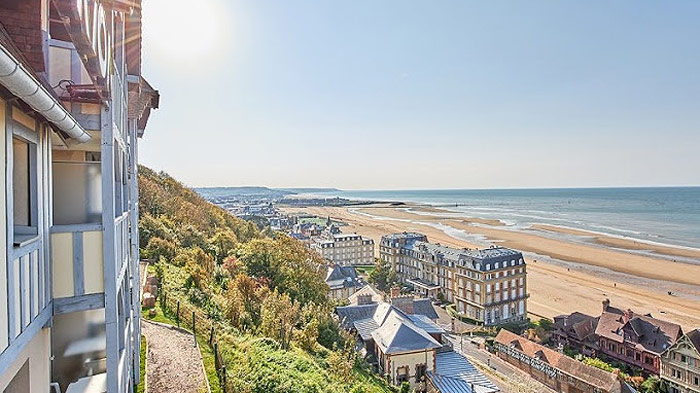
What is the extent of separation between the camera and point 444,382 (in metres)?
19.4

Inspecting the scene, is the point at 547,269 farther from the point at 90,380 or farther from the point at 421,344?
the point at 90,380

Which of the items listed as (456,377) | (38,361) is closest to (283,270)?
(456,377)

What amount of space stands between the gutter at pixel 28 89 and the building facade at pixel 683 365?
29285 mm

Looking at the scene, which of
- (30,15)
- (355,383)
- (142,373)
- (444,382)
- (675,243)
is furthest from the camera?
(675,243)

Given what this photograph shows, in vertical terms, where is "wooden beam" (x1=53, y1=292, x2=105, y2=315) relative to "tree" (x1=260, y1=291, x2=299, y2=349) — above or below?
above

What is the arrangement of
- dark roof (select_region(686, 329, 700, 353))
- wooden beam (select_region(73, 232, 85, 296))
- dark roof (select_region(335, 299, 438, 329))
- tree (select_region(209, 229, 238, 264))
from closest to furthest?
wooden beam (select_region(73, 232, 85, 296))
dark roof (select_region(686, 329, 700, 353))
dark roof (select_region(335, 299, 438, 329))
tree (select_region(209, 229, 238, 264))

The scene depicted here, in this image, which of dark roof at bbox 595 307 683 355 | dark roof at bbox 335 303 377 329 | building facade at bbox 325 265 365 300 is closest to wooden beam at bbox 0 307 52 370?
dark roof at bbox 335 303 377 329

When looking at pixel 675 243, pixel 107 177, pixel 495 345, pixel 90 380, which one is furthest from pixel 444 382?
pixel 675 243

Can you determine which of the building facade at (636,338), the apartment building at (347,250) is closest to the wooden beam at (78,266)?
the building facade at (636,338)

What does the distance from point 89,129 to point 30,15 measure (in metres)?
1.81

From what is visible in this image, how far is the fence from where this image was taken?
48.7ft

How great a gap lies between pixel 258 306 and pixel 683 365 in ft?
77.3

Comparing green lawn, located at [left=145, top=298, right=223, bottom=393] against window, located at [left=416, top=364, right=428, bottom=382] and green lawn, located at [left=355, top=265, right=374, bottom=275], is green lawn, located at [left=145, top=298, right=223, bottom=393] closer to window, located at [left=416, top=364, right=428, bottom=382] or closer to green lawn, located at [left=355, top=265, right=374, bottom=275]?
window, located at [left=416, top=364, right=428, bottom=382]

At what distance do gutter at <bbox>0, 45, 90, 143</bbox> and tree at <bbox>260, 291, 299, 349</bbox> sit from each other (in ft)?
44.4
